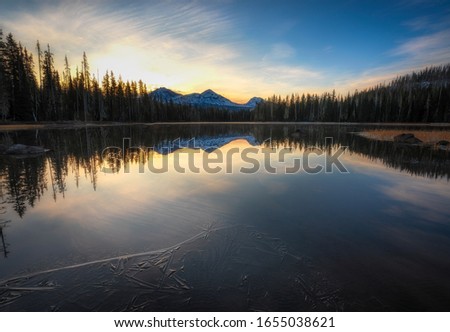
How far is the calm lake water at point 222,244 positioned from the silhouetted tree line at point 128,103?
4557 cm

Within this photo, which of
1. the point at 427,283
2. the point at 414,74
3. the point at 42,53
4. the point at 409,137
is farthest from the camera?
the point at 414,74

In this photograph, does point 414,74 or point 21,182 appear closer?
point 21,182

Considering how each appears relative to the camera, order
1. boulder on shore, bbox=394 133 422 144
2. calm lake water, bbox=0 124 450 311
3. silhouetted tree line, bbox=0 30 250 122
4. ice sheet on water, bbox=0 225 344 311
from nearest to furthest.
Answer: ice sheet on water, bbox=0 225 344 311, calm lake water, bbox=0 124 450 311, boulder on shore, bbox=394 133 422 144, silhouetted tree line, bbox=0 30 250 122

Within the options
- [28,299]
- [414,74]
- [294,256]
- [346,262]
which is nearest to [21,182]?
[28,299]

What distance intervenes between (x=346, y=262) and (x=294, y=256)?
43.6 inches

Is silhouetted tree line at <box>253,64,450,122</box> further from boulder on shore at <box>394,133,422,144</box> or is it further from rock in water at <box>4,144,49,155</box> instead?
rock in water at <box>4,144,49,155</box>

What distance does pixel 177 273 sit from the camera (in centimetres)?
473

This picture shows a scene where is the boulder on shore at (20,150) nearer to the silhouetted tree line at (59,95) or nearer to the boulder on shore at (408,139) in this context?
the silhouetted tree line at (59,95)

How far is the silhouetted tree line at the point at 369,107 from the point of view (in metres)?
80.0

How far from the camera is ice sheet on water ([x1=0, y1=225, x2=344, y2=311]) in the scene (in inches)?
Result: 155

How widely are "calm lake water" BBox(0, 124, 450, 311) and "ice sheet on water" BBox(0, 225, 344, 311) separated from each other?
0.07 feet

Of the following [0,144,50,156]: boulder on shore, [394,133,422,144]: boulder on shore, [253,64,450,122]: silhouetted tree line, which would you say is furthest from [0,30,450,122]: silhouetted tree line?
[394,133,422,144]: boulder on shore

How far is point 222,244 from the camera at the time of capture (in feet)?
19.4

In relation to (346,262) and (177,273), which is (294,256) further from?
(177,273)
